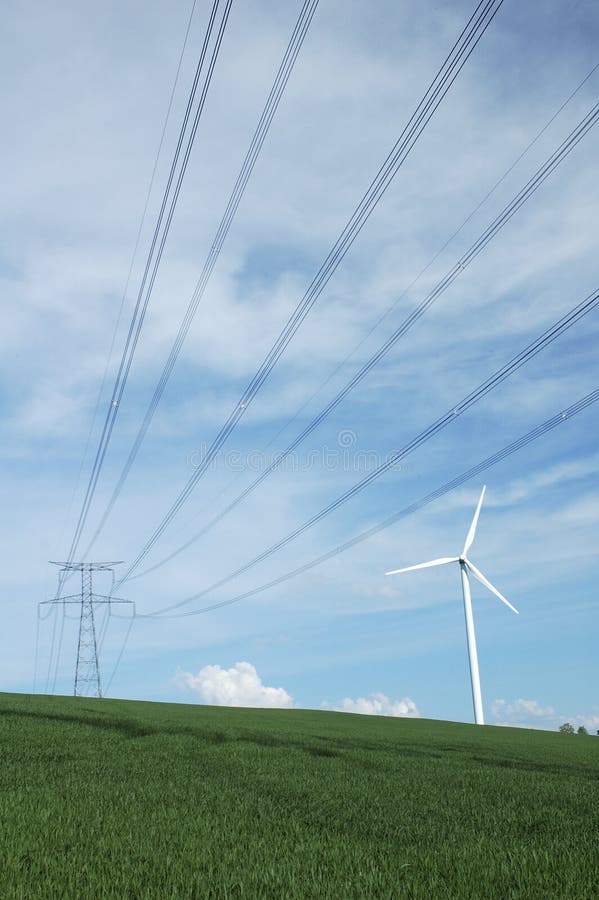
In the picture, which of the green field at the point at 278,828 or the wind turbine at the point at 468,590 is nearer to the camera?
the green field at the point at 278,828

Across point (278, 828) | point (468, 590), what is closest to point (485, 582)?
point (468, 590)

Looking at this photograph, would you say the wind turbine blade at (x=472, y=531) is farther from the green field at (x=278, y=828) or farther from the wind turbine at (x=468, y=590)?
the green field at (x=278, y=828)

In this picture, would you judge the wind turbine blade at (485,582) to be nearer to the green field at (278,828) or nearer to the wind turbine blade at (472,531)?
the wind turbine blade at (472,531)

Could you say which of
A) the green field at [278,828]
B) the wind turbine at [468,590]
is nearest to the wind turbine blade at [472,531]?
the wind turbine at [468,590]

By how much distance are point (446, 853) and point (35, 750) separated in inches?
613

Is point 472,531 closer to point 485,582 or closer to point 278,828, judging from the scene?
point 485,582

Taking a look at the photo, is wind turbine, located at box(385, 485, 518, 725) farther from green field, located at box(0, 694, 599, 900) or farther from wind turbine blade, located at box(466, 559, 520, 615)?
green field, located at box(0, 694, 599, 900)

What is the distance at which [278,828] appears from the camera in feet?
36.6

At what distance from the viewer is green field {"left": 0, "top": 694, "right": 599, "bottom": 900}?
8.17 meters

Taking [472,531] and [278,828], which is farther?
[472,531]

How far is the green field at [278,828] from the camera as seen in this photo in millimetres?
8172

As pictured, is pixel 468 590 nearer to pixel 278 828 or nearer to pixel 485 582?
pixel 485 582

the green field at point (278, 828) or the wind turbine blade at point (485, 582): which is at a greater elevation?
the wind turbine blade at point (485, 582)

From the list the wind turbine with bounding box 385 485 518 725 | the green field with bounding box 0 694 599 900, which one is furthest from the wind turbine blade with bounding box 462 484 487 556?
the green field with bounding box 0 694 599 900
